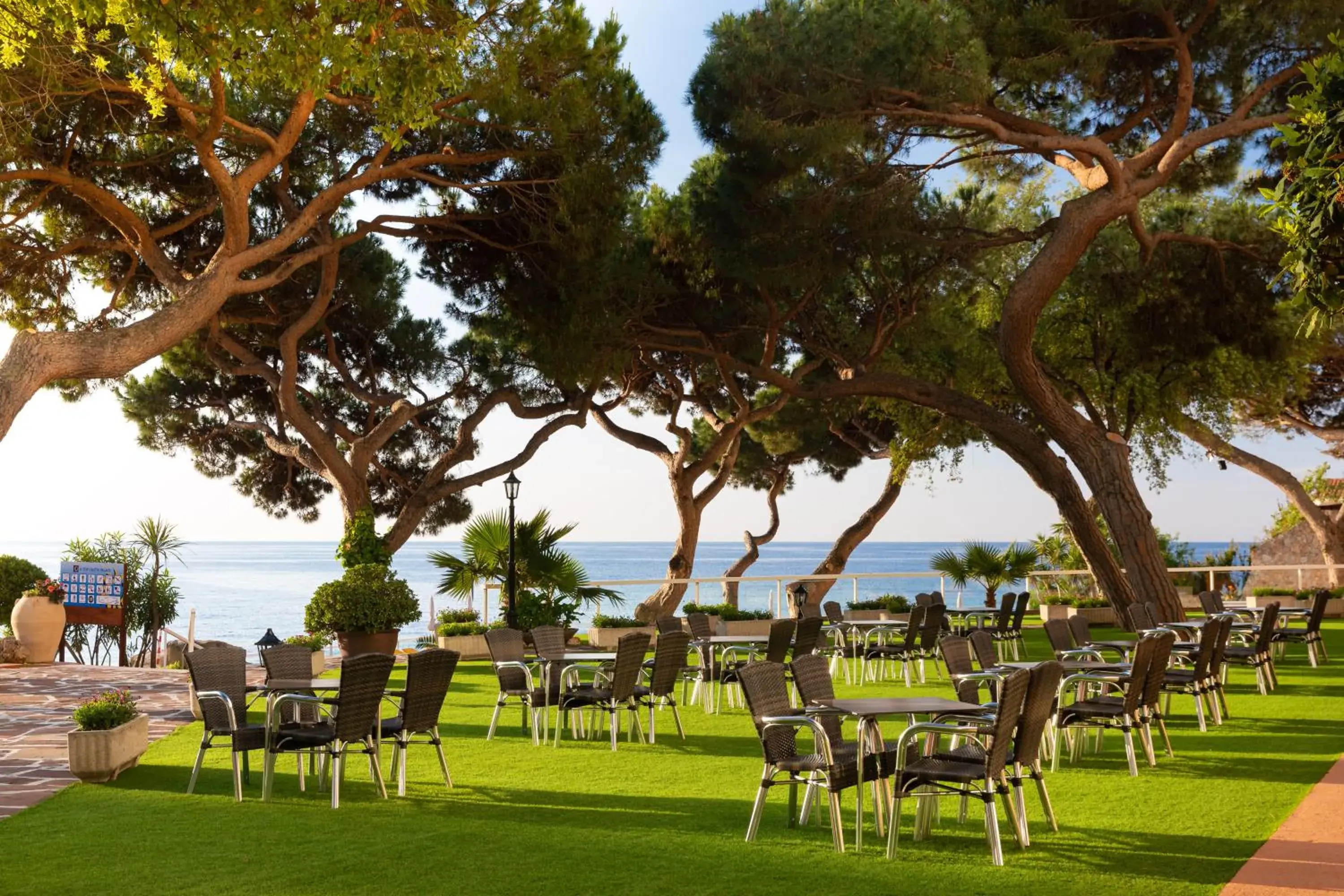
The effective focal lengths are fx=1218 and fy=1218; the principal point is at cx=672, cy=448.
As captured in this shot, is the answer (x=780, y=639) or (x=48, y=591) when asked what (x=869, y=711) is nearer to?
(x=780, y=639)

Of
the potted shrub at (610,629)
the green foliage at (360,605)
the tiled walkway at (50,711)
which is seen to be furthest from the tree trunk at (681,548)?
the tiled walkway at (50,711)

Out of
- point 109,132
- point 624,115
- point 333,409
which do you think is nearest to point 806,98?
point 624,115

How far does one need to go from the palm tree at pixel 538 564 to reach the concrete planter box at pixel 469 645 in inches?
33.9

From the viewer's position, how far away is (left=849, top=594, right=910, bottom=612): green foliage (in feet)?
63.3

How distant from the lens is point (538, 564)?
1639 centimetres

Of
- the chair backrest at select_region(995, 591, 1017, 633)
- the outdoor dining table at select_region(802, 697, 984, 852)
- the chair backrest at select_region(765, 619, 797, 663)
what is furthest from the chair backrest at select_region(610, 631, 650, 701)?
the chair backrest at select_region(995, 591, 1017, 633)

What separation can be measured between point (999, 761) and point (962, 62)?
8326 millimetres

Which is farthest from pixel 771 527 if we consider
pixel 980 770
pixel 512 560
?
pixel 980 770

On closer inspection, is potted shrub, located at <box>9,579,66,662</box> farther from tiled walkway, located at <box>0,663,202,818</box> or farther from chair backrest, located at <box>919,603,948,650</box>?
chair backrest, located at <box>919,603,948,650</box>

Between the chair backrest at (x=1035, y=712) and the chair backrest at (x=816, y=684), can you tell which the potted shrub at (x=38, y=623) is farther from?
the chair backrest at (x=1035, y=712)

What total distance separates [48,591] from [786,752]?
1341cm

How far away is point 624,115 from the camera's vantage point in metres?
13.8

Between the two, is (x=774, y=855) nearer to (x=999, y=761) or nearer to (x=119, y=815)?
(x=999, y=761)

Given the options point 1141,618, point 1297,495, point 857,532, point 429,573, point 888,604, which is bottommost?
point 1141,618
